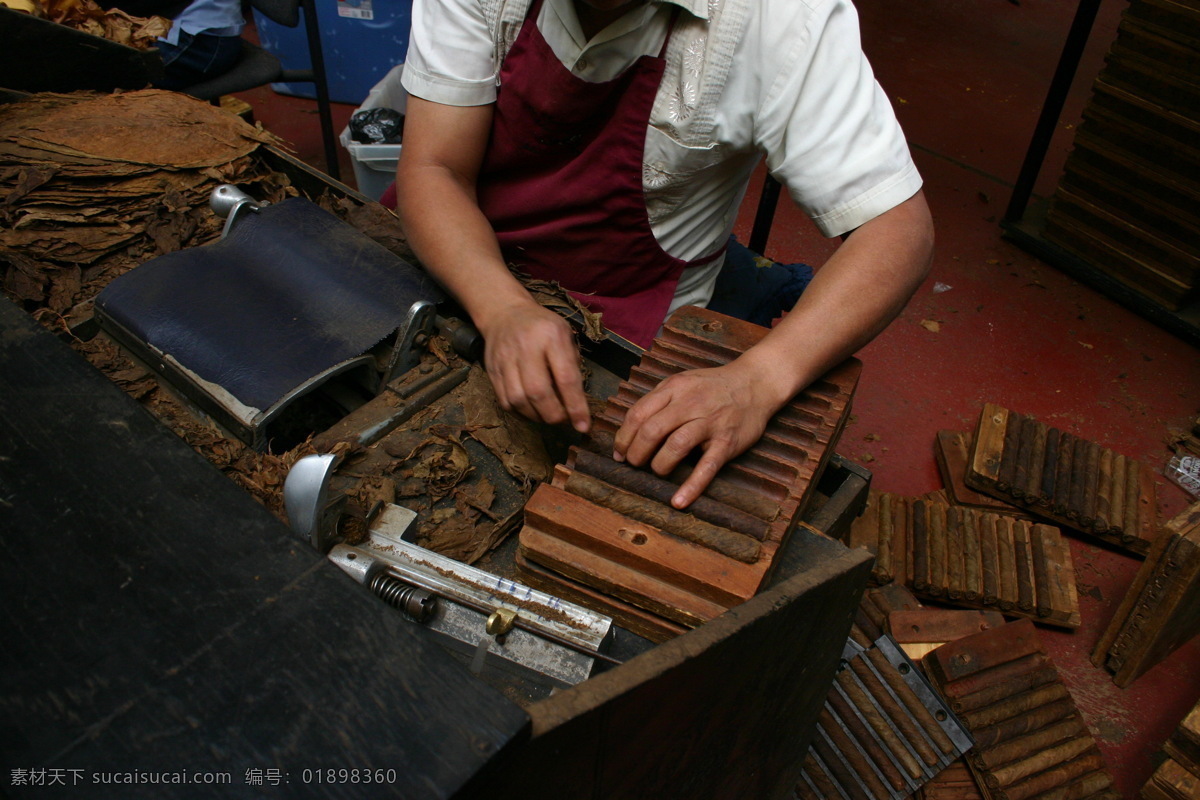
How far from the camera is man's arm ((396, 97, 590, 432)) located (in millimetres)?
1153

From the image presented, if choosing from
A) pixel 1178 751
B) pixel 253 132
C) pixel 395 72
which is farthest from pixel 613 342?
pixel 395 72

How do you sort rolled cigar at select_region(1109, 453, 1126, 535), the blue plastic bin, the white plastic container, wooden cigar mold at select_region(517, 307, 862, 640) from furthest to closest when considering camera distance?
the blue plastic bin < the white plastic container < rolled cigar at select_region(1109, 453, 1126, 535) < wooden cigar mold at select_region(517, 307, 862, 640)

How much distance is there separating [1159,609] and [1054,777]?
43 cm

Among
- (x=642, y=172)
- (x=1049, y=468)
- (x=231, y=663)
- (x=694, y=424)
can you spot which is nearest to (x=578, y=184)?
(x=642, y=172)

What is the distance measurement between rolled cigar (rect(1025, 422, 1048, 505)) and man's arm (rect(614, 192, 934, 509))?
1171 millimetres

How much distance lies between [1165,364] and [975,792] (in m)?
1.89

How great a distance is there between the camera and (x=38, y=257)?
1.47m

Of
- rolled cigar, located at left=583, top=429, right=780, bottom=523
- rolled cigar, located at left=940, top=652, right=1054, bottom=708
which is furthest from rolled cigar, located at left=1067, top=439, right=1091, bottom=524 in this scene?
rolled cigar, located at left=583, top=429, right=780, bottom=523

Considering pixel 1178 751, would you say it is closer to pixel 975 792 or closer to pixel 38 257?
pixel 975 792

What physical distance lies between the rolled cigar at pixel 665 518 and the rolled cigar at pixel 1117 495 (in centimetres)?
168

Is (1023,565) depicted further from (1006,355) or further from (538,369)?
(538,369)

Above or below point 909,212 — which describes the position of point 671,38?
above

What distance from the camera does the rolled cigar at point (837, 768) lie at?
5.17 feet

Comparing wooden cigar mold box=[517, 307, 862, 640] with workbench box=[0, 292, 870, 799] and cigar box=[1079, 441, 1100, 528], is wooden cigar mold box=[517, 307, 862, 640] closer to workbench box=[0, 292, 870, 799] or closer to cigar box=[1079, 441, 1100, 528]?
workbench box=[0, 292, 870, 799]
